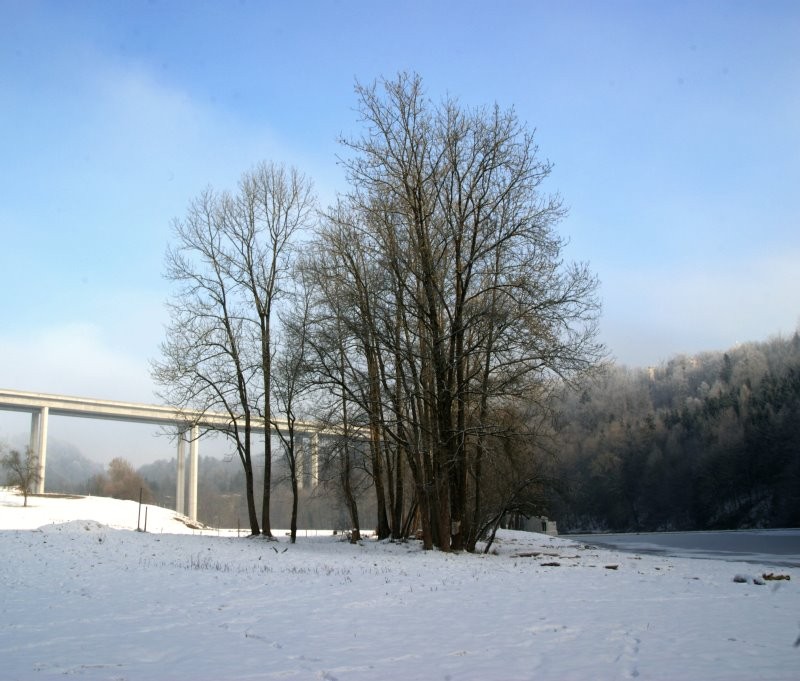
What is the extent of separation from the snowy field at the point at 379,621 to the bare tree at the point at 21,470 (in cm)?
2896

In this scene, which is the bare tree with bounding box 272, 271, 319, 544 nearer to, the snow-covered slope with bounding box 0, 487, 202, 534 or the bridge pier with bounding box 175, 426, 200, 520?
the snow-covered slope with bounding box 0, 487, 202, 534

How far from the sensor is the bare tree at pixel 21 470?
134ft

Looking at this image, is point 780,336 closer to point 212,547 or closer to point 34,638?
point 212,547

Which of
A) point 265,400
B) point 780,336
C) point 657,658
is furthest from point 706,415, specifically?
point 657,658

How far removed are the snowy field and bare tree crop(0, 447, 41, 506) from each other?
29.0 m

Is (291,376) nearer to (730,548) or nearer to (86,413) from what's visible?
(730,548)

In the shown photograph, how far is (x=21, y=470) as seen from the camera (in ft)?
137

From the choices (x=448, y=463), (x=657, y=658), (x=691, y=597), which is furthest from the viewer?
(x=448, y=463)

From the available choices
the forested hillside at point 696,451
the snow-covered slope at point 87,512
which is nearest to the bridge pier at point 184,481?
the snow-covered slope at point 87,512

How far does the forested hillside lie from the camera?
66.4 m

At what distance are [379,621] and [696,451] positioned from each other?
7547 cm

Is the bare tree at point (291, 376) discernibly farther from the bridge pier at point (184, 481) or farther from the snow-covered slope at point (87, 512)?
the bridge pier at point (184, 481)

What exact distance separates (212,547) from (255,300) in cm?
990

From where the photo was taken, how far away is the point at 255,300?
26.0 m
